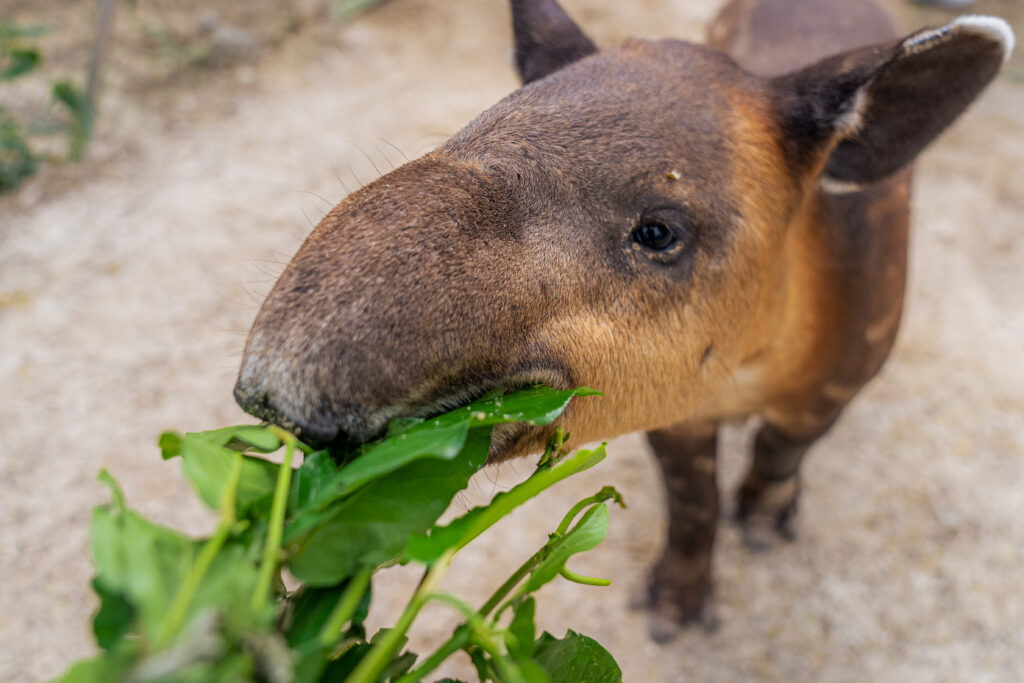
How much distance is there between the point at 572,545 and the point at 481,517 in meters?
0.21

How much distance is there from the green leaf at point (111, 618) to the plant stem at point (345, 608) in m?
0.25

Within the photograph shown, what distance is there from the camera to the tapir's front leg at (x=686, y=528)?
295 centimetres

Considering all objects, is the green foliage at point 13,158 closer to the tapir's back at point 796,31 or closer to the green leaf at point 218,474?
the tapir's back at point 796,31

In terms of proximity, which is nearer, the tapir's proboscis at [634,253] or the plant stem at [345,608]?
the plant stem at [345,608]

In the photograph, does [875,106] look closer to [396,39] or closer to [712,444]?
[712,444]

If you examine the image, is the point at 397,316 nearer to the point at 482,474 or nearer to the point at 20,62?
the point at 482,474

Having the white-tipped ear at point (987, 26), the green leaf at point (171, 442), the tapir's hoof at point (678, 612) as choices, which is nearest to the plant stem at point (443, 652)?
the green leaf at point (171, 442)

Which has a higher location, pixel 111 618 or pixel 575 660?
pixel 111 618

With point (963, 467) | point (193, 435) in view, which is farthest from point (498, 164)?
point (963, 467)

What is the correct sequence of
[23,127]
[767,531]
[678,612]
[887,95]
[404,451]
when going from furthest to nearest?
[23,127] → [767,531] → [678,612] → [887,95] → [404,451]

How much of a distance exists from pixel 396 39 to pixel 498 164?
17.9ft

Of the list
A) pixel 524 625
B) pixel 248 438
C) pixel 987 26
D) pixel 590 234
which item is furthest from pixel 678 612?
pixel 248 438

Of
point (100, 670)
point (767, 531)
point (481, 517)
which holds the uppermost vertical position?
point (100, 670)

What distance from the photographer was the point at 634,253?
198cm
